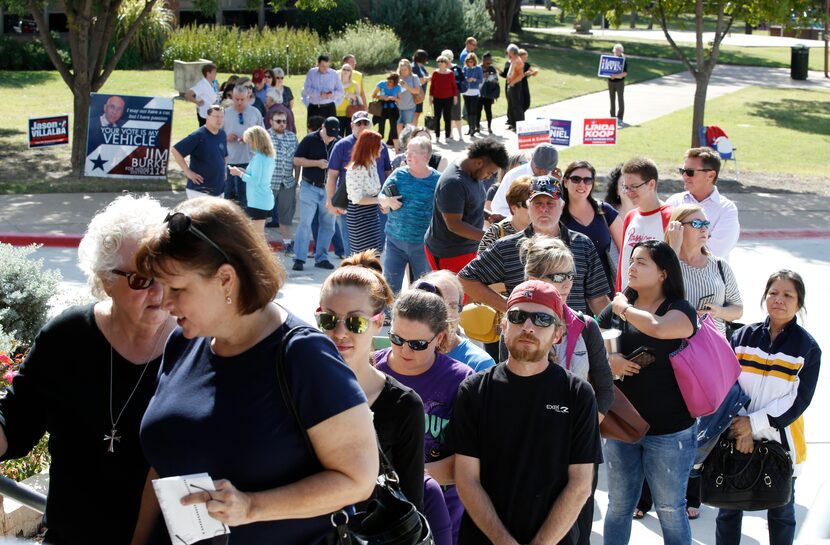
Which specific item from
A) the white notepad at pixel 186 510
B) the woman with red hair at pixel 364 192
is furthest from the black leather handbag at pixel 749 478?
the woman with red hair at pixel 364 192

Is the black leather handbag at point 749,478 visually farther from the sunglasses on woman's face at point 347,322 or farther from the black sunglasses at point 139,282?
the black sunglasses at point 139,282

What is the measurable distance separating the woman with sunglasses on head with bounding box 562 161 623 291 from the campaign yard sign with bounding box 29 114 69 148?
11.0m

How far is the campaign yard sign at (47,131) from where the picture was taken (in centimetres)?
1652

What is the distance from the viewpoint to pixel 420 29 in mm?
38375

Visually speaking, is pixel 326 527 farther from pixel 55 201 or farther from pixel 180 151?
pixel 55 201

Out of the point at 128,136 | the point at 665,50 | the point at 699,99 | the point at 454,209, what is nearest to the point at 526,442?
the point at 454,209

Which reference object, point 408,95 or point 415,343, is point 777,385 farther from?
point 408,95

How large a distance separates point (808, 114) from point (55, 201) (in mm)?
21567

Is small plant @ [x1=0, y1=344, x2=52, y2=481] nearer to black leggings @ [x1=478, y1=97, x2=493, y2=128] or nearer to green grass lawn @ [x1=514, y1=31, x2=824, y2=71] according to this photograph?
black leggings @ [x1=478, y1=97, x2=493, y2=128]

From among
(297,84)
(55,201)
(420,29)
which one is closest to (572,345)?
(55,201)

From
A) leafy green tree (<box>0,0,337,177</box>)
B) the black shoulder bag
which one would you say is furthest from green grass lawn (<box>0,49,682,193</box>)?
the black shoulder bag

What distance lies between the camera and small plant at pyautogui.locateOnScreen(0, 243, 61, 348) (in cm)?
755

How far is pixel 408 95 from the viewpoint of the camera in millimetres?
22109

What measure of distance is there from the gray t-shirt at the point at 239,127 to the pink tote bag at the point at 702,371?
955cm
